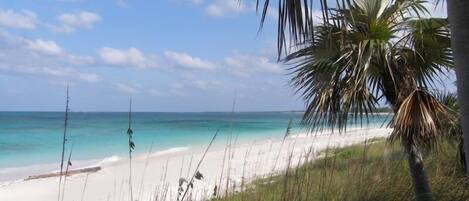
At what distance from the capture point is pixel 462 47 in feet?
8.29

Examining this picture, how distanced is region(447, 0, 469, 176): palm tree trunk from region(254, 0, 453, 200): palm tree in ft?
6.74

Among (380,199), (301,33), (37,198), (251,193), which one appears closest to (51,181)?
(37,198)

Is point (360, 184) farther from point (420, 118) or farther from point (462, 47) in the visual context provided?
point (462, 47)

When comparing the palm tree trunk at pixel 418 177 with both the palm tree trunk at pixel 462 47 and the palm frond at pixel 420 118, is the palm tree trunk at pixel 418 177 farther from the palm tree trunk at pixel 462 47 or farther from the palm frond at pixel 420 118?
the palm tree trunk at pixel 462 47

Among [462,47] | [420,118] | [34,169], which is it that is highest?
[462,47]

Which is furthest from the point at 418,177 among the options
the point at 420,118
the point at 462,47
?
the point at 462,47

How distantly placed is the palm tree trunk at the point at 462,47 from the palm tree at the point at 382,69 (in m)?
2.06

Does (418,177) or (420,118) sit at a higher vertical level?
(420,118)

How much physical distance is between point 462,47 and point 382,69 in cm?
243

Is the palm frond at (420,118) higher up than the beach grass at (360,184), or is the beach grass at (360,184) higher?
the palm frond at (420,118)

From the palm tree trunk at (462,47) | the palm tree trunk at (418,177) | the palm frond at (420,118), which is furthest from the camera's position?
the palm tree trunk at (418,177)

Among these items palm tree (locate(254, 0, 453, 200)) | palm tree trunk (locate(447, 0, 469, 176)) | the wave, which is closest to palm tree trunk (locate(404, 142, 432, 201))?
palm tree (locate(254, 0, 453, 200))

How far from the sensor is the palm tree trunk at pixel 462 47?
251 cm

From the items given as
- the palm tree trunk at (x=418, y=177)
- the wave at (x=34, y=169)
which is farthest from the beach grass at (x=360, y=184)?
the wave at (x=34, y=169)
